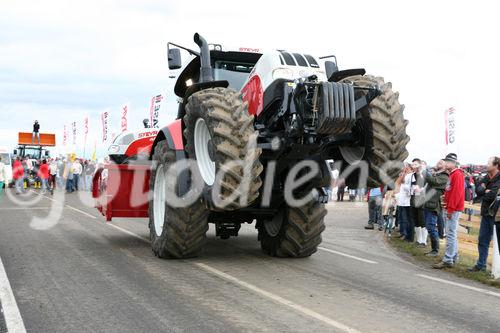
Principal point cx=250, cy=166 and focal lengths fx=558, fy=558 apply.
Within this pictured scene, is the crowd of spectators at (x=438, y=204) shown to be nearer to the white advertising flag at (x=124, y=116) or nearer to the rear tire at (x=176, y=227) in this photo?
the rear tire at (x=176, y=227)

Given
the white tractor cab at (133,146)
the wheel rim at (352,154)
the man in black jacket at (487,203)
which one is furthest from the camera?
the white tractor cab at (133,146)

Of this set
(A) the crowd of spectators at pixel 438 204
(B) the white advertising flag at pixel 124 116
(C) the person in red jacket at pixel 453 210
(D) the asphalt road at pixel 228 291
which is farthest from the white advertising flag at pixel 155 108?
(C) the person in red jacket at pixel 453 210

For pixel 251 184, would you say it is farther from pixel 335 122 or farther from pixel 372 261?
pixel 372 261

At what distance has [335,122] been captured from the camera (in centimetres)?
655

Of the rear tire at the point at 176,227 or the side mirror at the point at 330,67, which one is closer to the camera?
the rear tire at the point at 176,227

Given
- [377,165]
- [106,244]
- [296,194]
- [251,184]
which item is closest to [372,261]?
[296,194]

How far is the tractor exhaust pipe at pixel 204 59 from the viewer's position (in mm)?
8516

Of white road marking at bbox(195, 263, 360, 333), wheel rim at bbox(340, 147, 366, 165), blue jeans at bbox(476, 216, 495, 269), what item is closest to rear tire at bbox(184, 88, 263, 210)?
white road marking at bbox(195, 263, 360, 333)

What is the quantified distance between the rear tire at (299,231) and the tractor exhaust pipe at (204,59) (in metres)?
2.45

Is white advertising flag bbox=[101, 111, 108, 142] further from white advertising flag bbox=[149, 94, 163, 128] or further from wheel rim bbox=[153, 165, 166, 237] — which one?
wheel rim bbox=[153, 165, 166, 237]

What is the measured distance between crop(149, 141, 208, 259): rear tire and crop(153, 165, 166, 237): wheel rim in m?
0.02

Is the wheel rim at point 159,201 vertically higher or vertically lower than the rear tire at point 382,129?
lower

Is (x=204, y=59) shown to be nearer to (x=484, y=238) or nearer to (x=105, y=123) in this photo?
(x=484, y=238)

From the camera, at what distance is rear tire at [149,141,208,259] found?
8227 mm
